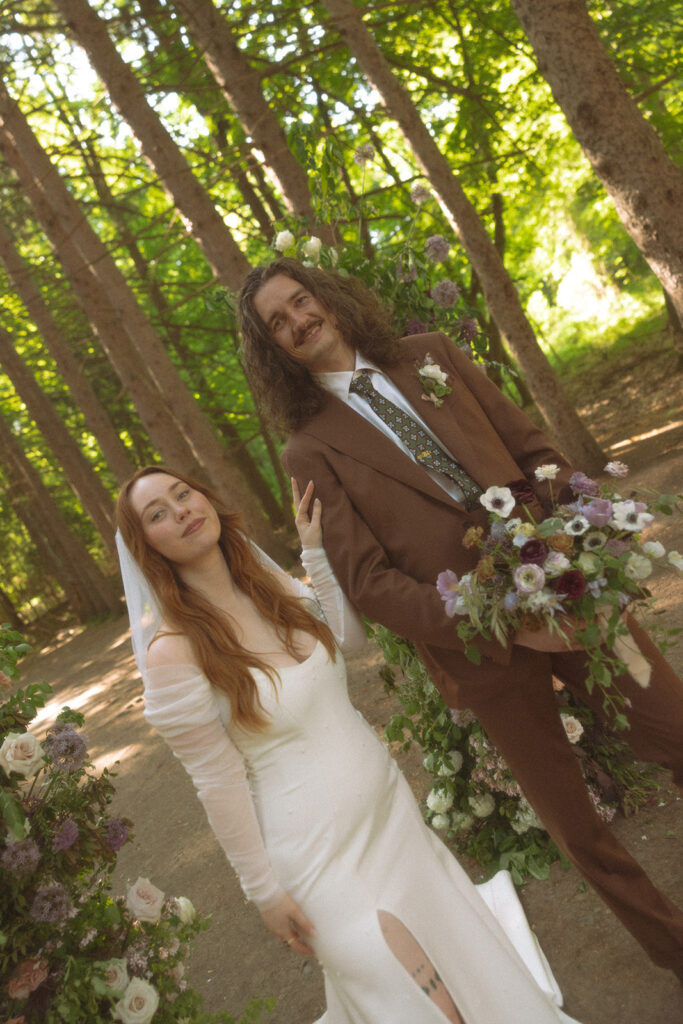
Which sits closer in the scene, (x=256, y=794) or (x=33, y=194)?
(x=256, y=794)

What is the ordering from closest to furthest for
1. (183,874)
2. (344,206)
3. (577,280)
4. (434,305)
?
(434,305) → (344,206) → (183,874) → (577,280)

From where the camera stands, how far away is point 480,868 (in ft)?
13.0

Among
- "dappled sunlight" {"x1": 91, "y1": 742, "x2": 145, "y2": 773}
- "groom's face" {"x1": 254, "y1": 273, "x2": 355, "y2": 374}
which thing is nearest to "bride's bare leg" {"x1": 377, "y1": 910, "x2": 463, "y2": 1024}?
"groom's face" {"x1": 254, "y1": 273, "x2": 355, "y2": 374}

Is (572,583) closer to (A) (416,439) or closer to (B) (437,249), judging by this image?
(A) (416,439)

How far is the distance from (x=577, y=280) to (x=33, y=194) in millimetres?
18695

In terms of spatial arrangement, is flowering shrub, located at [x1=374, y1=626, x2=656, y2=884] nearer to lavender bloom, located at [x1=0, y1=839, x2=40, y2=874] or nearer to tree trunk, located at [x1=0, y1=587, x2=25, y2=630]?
lavender bloom, located at [x1=0, y1=839, x2=40, y2=874]

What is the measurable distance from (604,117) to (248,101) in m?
3.48

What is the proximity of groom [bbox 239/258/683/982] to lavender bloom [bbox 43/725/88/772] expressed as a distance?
1.00m

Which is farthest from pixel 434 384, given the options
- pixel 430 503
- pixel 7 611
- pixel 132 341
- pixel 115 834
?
pixel 7 611

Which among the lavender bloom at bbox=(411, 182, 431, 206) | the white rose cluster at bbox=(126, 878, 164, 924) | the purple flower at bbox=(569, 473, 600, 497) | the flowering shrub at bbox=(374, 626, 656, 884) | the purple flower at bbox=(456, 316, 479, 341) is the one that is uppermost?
the lavender bloom at bbox=(411, 182, 431, 206)

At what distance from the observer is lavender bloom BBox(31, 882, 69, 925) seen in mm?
2490

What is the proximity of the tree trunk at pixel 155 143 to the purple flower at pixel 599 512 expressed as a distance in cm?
648

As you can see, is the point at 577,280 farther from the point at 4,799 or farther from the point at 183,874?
the point at 4,799

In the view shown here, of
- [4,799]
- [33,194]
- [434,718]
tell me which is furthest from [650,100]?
[4,799]
